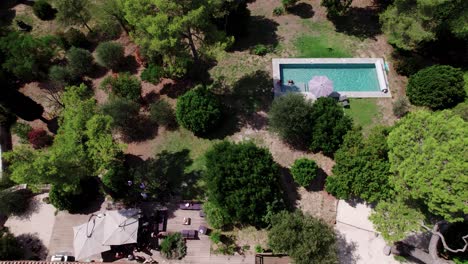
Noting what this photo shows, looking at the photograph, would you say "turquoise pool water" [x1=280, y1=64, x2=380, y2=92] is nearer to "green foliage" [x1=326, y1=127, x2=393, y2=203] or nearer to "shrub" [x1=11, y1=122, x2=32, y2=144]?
"green foliage" [x1=326, y1=127, x2=393, y2=203]

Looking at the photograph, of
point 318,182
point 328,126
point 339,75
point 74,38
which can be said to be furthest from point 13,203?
point 339,75

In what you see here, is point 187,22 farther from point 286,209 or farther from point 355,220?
point 355,220

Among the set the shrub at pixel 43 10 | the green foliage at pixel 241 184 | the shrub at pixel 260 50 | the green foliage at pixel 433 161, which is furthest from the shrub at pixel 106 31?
the green foliage at pixel 433 161

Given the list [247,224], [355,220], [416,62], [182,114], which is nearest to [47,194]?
[182,114]

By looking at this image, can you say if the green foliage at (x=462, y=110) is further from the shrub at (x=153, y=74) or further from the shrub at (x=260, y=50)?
the shrub at (x=153, y=74)

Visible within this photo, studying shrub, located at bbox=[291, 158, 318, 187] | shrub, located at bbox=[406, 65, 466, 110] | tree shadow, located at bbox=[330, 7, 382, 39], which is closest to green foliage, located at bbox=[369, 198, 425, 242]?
shrub, located at bbox=[291, 158, 318, 187]

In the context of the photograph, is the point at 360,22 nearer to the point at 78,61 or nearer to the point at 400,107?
the point at 400,107
